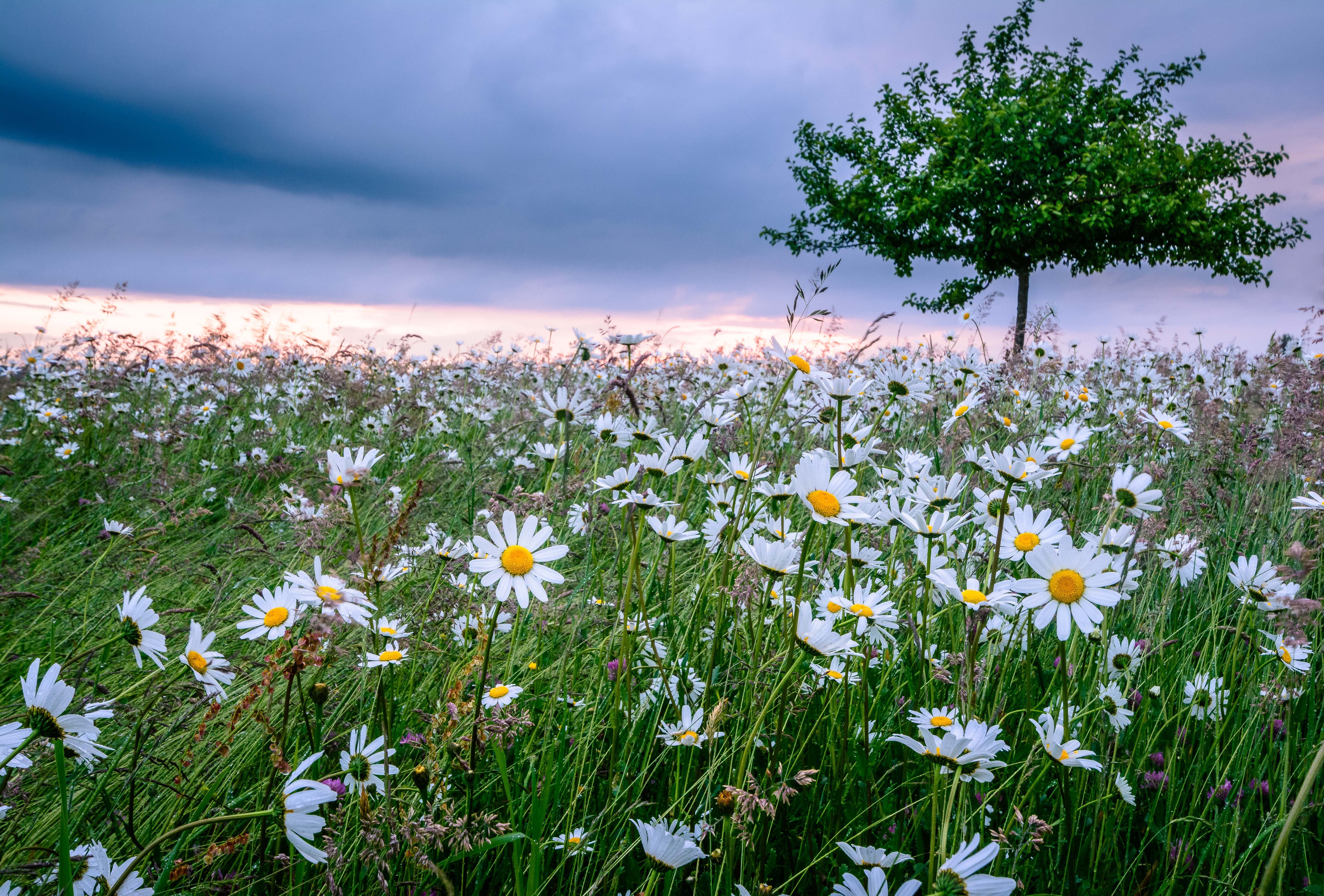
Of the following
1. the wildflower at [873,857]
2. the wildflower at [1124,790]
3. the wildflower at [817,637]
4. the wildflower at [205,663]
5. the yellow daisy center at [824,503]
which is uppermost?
the yellow daisy center at [824,503]

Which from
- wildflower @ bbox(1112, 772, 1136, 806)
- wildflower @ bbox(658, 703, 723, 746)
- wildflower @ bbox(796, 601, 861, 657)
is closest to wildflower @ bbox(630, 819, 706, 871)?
wildflower @ bbox(658, 703, 723, 746)

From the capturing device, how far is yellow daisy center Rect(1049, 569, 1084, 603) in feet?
4.15

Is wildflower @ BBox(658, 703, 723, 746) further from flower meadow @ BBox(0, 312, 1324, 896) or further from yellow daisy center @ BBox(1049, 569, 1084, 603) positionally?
yellow daisy center @ BBox(1049, 569, 1084, 603)

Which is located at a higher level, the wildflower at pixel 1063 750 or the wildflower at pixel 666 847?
the wildflower at pixel 1063 750

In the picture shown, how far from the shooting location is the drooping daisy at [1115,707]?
158 centimetres

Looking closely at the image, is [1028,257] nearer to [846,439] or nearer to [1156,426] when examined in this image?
[1156,426]

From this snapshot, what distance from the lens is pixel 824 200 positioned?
19.9m

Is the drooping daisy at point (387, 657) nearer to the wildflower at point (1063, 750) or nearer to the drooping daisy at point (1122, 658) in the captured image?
the wildflower at point (1063, 750)

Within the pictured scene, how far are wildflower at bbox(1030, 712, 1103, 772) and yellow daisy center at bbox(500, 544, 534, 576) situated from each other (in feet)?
3.12

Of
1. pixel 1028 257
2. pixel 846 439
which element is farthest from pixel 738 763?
pixel 1028 257

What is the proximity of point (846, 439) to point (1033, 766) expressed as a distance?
833mm

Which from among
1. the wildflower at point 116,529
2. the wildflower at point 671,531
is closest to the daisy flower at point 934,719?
the wildflower at point 671,531

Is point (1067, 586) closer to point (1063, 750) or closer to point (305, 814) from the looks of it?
point (1063, 750)

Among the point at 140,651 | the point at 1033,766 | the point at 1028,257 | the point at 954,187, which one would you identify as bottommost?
the point at 1033,766
